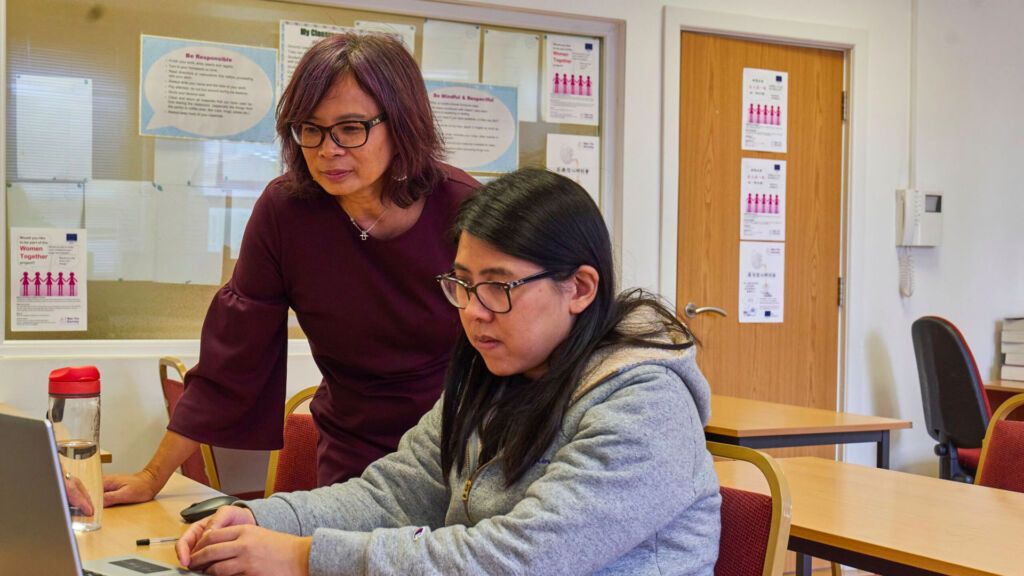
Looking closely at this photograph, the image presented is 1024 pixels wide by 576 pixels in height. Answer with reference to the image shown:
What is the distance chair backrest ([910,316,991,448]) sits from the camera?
3.57 metres

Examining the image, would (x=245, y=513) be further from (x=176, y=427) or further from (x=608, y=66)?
(x=608, y=66)

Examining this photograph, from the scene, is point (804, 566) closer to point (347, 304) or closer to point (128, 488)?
point (347, 304)

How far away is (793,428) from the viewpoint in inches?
106

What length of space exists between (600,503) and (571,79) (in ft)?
9.19

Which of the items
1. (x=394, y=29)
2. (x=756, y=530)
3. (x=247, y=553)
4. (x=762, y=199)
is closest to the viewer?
(x=247, y=553)

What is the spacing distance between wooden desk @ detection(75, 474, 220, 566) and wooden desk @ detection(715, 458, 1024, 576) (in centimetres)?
102

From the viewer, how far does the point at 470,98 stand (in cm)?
345

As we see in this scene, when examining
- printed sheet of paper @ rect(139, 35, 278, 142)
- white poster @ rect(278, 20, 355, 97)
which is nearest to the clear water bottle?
printed sheet of paper @ rect(139, 35, 278, 142)

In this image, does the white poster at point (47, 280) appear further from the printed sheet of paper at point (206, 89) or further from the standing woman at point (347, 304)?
the standing woman at point (347, 304)

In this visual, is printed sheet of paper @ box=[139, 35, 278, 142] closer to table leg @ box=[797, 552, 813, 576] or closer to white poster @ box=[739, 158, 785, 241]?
white poster @ box=[739, 158, 785, 241]

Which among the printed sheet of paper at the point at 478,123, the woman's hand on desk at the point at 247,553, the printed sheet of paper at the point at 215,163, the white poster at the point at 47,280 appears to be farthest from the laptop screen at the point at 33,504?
the printed sheet of paper at the point at 478,123

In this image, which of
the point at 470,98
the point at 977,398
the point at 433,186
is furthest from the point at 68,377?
the point at 977,398

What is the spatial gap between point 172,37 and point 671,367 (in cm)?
248

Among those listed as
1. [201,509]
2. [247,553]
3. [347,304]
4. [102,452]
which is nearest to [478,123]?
[102,452]
